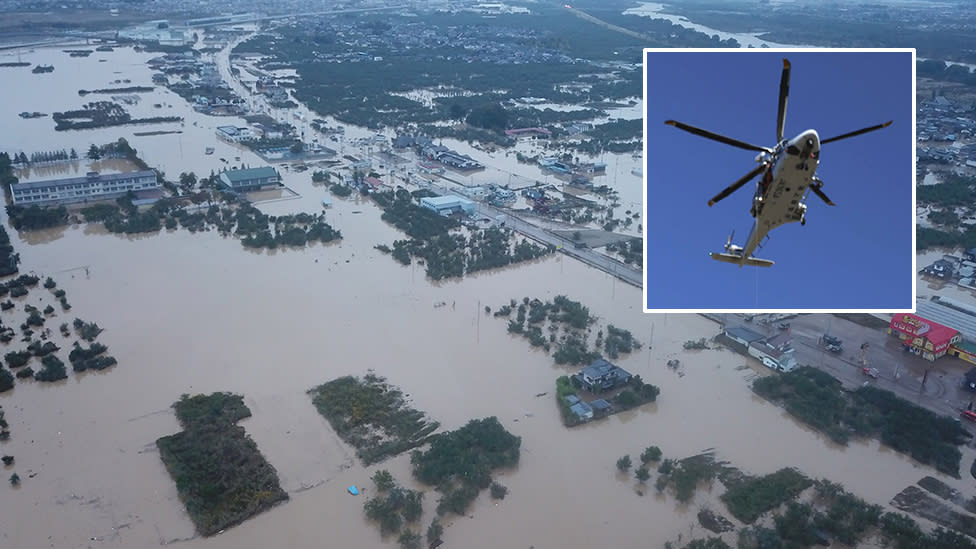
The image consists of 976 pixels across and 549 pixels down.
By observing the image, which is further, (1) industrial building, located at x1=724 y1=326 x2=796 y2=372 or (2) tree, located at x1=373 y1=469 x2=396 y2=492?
(1) industrial building, located at x1=724 y1=326 x2=796 y2=372

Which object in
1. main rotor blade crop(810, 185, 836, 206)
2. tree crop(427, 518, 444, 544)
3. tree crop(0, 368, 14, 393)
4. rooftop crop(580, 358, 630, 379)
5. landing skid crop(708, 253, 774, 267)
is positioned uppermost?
main rotor blade crop(810, 185, 836, 206)

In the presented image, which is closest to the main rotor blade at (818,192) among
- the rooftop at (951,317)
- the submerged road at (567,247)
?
the submerged road at (567,247)

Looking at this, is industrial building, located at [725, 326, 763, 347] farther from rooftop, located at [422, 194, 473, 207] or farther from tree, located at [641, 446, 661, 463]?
rooftop, located at [422, 194, 473, 207]

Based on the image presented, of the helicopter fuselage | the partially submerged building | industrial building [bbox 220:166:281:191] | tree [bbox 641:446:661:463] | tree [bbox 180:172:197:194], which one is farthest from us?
industrial building [bbox 220:166:281:191]

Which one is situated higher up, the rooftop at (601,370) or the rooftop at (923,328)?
the rooftop at (601,370)

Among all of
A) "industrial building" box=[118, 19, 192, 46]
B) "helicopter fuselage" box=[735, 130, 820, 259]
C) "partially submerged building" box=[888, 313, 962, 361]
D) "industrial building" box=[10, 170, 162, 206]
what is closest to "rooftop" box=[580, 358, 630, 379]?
"partially submerged building" box=[888, 313, 962, 361]

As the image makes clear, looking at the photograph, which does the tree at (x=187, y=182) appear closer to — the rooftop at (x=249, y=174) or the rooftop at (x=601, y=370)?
the rooftop at (x=249, y=174)
